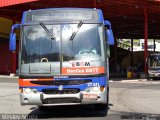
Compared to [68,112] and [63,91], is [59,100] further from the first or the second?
[68,112]

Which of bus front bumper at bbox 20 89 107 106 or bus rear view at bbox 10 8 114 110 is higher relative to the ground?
bus rear view at bbox 10 8 114 110

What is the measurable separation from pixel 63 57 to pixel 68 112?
2.50 meters

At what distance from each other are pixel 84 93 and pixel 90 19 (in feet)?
7.31

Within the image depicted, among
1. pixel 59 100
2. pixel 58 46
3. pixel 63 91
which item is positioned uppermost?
pixel 58 46

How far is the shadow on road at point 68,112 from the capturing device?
12305 millimetres

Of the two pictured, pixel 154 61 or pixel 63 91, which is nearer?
pixel 63 91

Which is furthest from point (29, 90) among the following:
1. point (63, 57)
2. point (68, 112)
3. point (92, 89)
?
point (68, 112)

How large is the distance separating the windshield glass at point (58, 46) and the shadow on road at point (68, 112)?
182 cm

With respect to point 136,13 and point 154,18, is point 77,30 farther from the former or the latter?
point 154,18

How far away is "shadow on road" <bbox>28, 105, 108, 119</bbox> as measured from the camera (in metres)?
12.3

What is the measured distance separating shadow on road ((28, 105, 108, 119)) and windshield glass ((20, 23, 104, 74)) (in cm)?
182

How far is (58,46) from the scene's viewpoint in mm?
11484

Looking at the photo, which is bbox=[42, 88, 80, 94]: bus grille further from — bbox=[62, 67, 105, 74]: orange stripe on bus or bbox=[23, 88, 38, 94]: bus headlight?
bbox=[62, 67, 105, 74]: orange stripe on bus

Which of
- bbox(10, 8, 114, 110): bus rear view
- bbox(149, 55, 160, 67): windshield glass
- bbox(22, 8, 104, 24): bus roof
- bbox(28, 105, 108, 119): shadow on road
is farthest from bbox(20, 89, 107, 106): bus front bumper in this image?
bbox(149, 55, 160, 67): windshield glass
